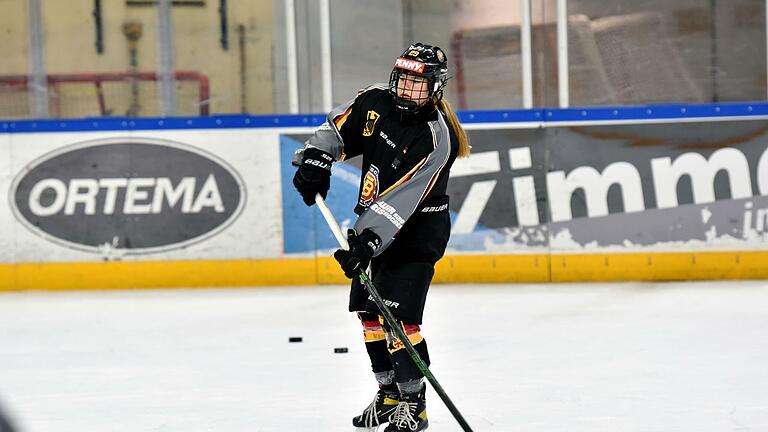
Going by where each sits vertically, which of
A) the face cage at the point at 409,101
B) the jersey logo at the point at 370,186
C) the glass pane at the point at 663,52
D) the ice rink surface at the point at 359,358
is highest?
the glass pane at the point at 663,52

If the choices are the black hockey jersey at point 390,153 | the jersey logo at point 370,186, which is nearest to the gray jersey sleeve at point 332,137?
the black hockey jersey at point 390,153

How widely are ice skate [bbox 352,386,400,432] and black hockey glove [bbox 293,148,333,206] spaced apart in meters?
0.64

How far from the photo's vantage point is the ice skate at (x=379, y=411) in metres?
3.85

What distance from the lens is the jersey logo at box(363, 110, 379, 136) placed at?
12.3 feet

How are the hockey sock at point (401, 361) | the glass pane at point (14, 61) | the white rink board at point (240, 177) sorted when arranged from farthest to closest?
1. the glass pane at point (14, 61)
2. the white rink board at point (240, 177)
3. the hockey sock at point (401, 361)

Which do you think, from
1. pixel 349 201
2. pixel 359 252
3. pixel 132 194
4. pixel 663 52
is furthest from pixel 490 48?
pixel 359 252

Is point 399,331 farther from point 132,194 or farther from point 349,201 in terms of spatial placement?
point 132,194

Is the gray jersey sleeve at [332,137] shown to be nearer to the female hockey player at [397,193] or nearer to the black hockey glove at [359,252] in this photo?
the female hockey player at [397,193]

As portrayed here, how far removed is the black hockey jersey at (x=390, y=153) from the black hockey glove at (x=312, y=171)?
25 mm

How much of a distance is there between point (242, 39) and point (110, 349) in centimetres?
273

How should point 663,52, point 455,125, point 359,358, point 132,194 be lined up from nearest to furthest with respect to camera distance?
point 455,125 < point 359,358 < point 663,52 < point 132,194

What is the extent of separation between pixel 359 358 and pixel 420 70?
1.98m

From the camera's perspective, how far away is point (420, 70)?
142 inches

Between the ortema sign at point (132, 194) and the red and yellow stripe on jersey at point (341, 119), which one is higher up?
the red and yellow stripe on jersey at point (341, 119)
